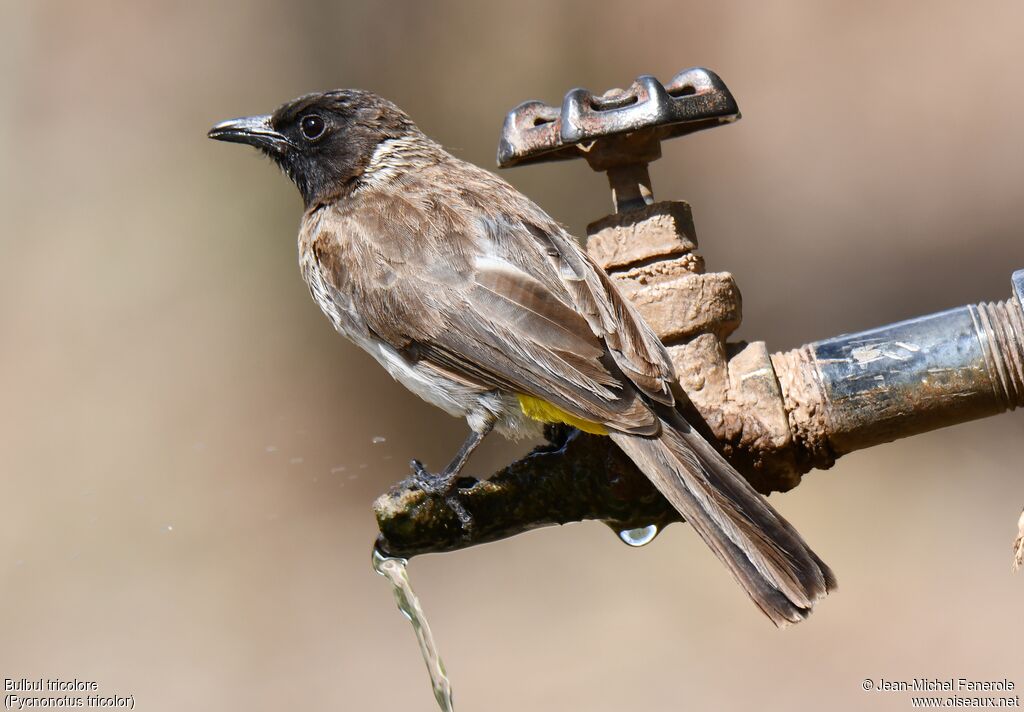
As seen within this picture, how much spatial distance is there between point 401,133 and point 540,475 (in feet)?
5.61

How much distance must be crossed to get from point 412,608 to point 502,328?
0.80m

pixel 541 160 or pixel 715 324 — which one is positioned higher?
pixel 541 160

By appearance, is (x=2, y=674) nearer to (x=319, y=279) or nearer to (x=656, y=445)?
(x=319, y=279)

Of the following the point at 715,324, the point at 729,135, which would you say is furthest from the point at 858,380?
the point at 729,135

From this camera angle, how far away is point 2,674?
23.5ft

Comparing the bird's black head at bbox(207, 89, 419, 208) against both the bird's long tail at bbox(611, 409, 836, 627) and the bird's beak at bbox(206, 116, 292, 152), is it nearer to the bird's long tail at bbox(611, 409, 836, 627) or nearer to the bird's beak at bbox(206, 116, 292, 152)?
the bird's beak at bbox(206, 116, 292, 152)

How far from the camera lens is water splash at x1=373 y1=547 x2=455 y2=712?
328 cm

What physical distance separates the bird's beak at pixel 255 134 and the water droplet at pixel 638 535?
1.85 m

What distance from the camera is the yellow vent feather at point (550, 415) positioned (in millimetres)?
3217

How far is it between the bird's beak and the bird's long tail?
1858 mm

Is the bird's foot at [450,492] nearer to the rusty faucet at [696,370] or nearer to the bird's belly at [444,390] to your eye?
the rusty faucet at [696,370]

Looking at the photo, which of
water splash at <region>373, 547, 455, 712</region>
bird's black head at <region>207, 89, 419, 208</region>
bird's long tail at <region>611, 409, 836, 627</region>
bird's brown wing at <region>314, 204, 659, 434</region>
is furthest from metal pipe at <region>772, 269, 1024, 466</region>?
bird's black head at <region>207, 89, 419, 208</region>

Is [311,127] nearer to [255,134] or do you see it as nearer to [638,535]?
[255,134]

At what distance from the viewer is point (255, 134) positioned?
14.3ft
